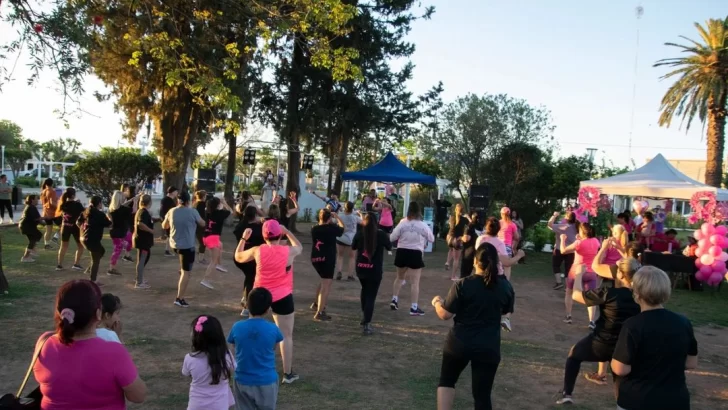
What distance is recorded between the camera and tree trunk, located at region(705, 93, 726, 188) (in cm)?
2225

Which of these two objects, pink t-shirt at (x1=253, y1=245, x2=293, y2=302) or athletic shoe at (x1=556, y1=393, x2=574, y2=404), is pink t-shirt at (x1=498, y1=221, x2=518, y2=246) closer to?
athletic shoe at (x1=556, y1=393, x2=574, y2=404)

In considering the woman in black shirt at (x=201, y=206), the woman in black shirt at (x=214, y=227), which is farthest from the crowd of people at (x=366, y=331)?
the woman in black shirt at (x=201, y=206)

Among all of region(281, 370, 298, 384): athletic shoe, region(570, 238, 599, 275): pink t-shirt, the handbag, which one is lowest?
region(281, 370, 298, 384): athletic shoe

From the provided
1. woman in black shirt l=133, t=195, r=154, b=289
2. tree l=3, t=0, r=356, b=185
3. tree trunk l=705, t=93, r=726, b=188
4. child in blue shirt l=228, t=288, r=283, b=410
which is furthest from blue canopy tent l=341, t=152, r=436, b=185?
tree trunk l=705, t=93, r=726, b=188

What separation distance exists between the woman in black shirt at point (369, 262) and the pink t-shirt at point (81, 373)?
495 centimetres

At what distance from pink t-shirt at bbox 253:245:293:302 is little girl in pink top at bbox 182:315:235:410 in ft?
6.06

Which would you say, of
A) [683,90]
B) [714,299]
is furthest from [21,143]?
[714,299]

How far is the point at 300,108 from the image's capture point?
62.0 ft

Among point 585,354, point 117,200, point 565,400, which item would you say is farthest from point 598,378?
point 117,200

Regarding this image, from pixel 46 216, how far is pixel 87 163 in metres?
8.53

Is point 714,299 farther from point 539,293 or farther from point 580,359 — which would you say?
point 580,359

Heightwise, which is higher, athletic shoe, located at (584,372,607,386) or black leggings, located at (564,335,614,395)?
black leggings, located at (564,335,614,395)

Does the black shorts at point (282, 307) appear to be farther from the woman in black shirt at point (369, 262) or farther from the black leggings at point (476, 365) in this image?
the woman in black shirt at point (369, 262)

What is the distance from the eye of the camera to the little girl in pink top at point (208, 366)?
3430 millimetres
